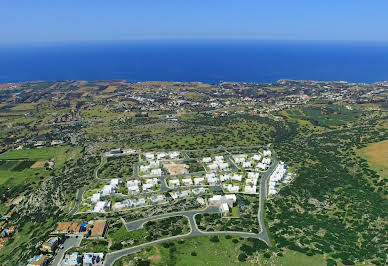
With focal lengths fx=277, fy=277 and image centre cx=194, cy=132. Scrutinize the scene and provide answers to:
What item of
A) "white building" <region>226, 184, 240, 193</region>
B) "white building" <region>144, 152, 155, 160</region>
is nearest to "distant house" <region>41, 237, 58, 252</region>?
"white building" <region>226, 184, 240, 193</region>

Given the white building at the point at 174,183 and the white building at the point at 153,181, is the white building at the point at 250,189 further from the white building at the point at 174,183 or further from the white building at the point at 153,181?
the white building at the point at 153,181

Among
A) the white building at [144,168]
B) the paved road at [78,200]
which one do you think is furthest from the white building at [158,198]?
the paved road at [78,200]

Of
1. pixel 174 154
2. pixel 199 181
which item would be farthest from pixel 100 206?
pixel 174 154

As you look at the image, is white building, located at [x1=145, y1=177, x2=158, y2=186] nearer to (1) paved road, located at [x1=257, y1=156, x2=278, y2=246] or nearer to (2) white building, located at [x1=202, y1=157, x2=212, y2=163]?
(2) white building, located at [x1=202, y1=157, x2=212, y2=163]

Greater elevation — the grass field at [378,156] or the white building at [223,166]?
the grass field at [378,156]

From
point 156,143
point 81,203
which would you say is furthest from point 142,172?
point 156,143

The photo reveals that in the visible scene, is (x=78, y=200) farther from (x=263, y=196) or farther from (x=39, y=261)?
(x=263, y=196)
